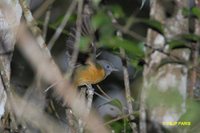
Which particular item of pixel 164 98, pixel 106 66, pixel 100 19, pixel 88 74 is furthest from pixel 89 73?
pixel 100 19

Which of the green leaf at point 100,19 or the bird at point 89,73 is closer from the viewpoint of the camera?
the green leaf at point 100,19

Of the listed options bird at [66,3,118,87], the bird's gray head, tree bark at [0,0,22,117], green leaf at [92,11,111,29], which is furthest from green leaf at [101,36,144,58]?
the bird's gray head

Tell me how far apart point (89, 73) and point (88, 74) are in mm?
20

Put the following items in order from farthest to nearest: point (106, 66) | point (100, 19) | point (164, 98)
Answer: point (106, 66) < point (164, 98) < point (100, 19)

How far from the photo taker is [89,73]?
4285 mm

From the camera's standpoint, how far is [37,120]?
2.96 m

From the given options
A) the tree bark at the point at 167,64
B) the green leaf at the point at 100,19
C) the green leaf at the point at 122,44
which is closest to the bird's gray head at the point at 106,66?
the tree bark at the point at 167,64

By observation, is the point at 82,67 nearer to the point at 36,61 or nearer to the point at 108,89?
the point at 108,89

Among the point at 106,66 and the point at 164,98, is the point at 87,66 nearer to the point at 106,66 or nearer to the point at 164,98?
the point at 106,66

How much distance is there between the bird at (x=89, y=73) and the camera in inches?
163

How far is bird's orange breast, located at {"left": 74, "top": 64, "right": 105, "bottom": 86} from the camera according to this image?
413 cm

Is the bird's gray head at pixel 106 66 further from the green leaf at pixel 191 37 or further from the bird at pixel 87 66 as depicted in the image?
the green leaf at pixel 191 37

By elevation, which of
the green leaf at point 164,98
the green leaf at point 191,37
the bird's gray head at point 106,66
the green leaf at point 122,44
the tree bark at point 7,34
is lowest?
the green leaf at point 164,98

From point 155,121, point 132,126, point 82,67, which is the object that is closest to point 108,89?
point 82,67
